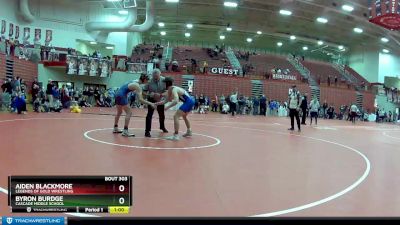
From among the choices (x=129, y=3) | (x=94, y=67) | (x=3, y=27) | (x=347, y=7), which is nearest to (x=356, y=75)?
(x=347, y=7)

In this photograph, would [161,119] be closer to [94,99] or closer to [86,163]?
[86,163]

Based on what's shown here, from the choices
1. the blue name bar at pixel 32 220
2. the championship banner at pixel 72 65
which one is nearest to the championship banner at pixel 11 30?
the championship banner at pixel 72 65

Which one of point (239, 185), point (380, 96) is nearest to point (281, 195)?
point (239, 185)

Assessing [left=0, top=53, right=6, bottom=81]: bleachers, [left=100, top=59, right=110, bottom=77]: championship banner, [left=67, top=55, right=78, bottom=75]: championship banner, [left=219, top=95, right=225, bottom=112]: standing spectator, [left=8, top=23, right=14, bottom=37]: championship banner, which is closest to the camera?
[left=0, top=53, right=6, bottom=81]: bleachers

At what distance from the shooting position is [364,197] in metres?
A: 4.08

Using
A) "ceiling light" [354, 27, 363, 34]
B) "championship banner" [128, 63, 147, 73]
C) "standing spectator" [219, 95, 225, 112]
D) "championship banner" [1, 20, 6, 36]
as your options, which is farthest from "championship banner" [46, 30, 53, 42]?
"ceiling light" [354, 27, 363, 34]

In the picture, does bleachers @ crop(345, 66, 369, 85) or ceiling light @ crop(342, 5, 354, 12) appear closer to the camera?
→ ceiling light @ crop(342, 5, 354, 12)

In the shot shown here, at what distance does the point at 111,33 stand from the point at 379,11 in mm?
23845

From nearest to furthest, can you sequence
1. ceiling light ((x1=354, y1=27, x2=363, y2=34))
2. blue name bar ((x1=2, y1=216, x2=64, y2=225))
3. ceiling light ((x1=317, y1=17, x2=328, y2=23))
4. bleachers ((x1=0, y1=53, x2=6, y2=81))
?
blue name bar ((x1=2, y1=216, x2=64, y2=225)) < bleachers ((x1=0, y1=53, x2=6, y2=81)) < ceiling light ((x1=317, y1=17, x2=328, y2=23)) < ceiling light ((x1=354, y1=27, x2=363, y2=34))

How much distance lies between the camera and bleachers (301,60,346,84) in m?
38.7
